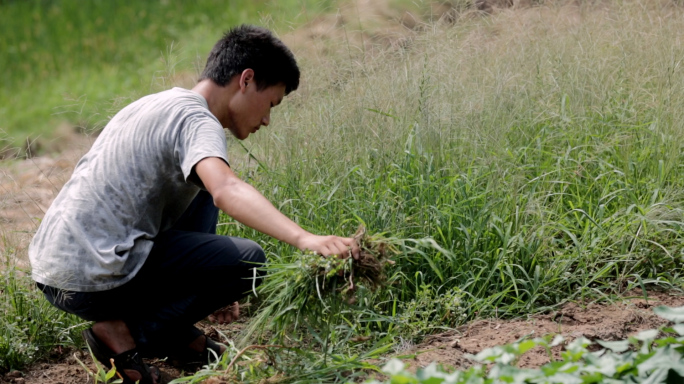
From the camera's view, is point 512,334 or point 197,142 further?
point 512,334


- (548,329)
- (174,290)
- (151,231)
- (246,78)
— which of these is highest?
(246,78)

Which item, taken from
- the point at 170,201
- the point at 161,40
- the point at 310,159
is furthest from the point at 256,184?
the point at 161,40

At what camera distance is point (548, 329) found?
3.43 m

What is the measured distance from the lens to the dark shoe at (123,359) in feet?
11.2

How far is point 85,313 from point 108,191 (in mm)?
548

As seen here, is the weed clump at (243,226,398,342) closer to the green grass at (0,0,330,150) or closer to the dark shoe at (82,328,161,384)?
the dark shoe at (82,328,161,384)

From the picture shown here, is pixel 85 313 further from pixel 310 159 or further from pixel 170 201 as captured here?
pixel 310 159

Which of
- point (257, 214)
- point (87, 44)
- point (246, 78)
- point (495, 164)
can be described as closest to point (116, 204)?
point (246, 78)

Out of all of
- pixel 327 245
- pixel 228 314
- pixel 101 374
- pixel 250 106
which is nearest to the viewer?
pixel 327 245

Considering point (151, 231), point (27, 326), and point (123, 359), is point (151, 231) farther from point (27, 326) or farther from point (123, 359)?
point (27, 326)

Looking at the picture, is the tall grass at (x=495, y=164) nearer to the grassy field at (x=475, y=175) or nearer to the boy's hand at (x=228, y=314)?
A: the grassy field at (x=475, y=175)

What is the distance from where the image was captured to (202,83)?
3.41 m

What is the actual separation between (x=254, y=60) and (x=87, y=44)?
8.79 metres

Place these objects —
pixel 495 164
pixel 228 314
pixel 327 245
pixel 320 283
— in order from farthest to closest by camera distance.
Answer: pixel 495 164
pixel 228 314
pixel 320 283
pixel 327 245
